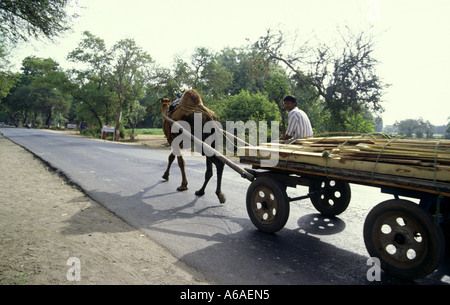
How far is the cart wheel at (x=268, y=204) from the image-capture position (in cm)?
391

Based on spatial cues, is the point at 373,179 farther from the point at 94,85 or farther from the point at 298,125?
the point at 94,85

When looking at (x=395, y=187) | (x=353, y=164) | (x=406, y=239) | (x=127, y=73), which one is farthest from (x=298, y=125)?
(x=127, y=73)

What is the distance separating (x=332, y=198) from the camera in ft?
16.1

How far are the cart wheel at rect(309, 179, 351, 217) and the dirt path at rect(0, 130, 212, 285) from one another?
2.74 meters

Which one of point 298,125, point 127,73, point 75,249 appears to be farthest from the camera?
point 127,73

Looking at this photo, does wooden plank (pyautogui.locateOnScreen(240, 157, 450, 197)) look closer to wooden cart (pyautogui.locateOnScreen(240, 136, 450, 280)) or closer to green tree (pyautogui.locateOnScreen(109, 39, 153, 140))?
wooden cart (pyautogui.locateOnScreen(240, 136, 450, 280))

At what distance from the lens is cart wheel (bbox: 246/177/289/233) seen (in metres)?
3.91

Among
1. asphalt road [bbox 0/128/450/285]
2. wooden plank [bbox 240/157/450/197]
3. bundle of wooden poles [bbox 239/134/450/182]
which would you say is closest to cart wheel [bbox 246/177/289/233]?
asphalt road [bbox 0/128/450/285]

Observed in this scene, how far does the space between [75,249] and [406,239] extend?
3705 millimetres

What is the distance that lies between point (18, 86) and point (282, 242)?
7900 cm

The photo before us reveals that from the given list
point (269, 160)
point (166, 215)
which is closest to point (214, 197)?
point (166, 215)

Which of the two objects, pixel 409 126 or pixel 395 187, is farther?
pixel 409 126

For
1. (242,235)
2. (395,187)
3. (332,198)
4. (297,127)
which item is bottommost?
(242,235)

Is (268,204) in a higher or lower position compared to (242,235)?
higher
